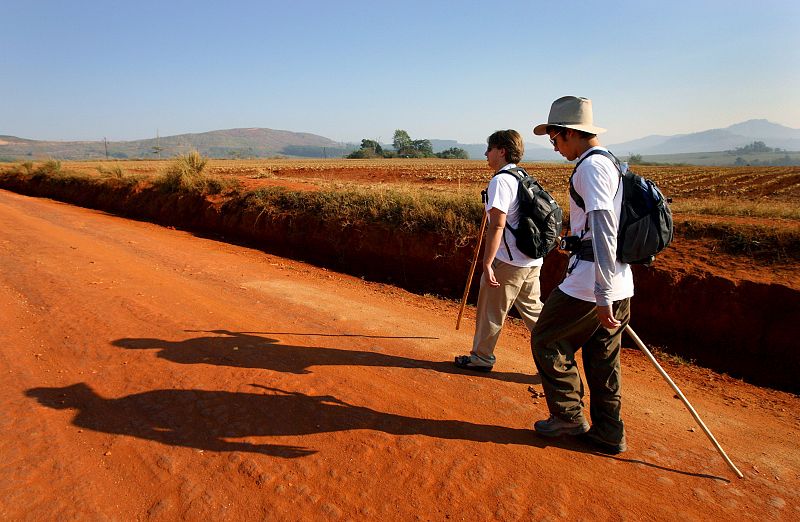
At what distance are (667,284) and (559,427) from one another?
3734 mm

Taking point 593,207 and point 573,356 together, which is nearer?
point 593,207

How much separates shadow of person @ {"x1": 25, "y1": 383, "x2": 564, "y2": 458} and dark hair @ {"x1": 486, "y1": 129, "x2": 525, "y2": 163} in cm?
217

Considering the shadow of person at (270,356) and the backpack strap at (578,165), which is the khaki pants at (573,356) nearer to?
the backpack strap at (578,165)

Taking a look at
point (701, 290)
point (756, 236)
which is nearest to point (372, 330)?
point (701, 290)

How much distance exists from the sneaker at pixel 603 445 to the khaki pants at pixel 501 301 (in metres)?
1.11

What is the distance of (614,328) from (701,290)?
12.7 ft

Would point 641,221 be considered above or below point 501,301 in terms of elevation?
above

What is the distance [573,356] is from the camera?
3256mm

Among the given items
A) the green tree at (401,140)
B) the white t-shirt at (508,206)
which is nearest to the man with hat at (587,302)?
the white t-shirt at (508,206)

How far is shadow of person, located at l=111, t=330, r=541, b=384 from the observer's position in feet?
14.6

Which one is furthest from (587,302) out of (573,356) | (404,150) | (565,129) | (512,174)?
(404,150)

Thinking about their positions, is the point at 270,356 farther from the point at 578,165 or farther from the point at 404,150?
the point at 404,150

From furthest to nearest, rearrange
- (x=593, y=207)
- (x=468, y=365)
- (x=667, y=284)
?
(x=667, y=284)
(x=468, y=365)
(x=593, y=207)

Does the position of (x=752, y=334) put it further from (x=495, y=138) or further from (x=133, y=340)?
(x=133, y=340)
